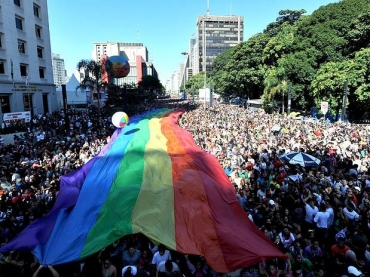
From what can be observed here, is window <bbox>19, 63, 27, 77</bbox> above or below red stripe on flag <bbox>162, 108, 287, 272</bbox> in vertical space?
Result: above

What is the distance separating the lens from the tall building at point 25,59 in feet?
99.0

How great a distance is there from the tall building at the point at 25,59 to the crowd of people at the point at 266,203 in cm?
1478

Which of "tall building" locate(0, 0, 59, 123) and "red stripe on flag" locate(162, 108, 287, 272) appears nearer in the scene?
"red stripe on flag" locate(162, 108, 287, 272)

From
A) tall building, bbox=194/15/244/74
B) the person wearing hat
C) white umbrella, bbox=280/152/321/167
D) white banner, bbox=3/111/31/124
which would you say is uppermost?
tall building, bbox=194/15/244/74

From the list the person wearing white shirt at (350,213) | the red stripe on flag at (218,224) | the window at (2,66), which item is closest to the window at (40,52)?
the window at (2,66)

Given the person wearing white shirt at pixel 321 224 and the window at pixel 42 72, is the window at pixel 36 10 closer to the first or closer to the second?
the window at pixel 42 72

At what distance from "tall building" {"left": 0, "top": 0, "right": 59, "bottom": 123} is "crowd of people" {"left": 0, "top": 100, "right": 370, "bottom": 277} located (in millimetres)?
14775

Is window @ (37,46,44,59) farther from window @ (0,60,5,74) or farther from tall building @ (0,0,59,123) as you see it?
window @ (0,60,5,74)

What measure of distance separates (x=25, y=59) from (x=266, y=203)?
111 ft

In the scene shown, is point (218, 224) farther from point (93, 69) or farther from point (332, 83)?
point (93, 69)

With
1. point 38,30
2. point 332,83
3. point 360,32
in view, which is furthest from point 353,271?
point 38,30

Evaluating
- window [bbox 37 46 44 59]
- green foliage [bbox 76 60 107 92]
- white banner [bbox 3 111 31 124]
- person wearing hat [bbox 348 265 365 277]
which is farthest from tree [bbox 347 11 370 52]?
window [bbox 37 46 44 59]

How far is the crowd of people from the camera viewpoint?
6.59m

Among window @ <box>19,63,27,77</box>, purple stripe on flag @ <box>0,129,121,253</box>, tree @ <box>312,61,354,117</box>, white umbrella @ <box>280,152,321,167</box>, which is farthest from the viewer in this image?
window @ <box>19,63,27,77</box>
